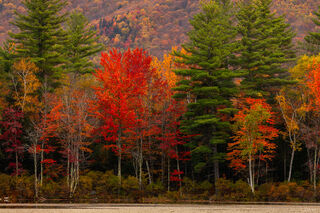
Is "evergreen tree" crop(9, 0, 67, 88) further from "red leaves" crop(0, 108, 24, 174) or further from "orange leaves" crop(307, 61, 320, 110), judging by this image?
"orange leaves" crop(307, 61, 320, 110)

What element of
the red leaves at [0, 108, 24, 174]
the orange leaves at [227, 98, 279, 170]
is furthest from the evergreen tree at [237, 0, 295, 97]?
the red leaves at [0, 108, 24, 174]

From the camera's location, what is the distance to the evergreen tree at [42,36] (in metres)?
46.0

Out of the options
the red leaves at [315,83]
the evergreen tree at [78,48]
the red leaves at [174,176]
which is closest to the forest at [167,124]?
the red leaves at [315,83]

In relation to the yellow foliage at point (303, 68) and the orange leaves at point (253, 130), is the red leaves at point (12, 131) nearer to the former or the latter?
Result: the orange leaves at point (253, 130)

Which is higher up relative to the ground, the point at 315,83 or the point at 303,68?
the point at 303,68

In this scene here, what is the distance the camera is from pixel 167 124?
4059 centimetres

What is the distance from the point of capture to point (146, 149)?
40.9 meters

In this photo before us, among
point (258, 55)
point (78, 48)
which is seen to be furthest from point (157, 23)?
point (258, 55)

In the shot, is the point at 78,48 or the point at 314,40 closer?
the point at 314,40

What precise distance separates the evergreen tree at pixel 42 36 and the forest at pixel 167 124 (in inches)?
5.3

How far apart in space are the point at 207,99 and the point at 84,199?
14.9 meters

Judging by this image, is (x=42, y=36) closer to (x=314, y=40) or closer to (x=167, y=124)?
(x=167, y=124)

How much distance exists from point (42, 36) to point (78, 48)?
9.09 metres

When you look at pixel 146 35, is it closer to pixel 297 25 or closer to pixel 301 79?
pixel 297 25
